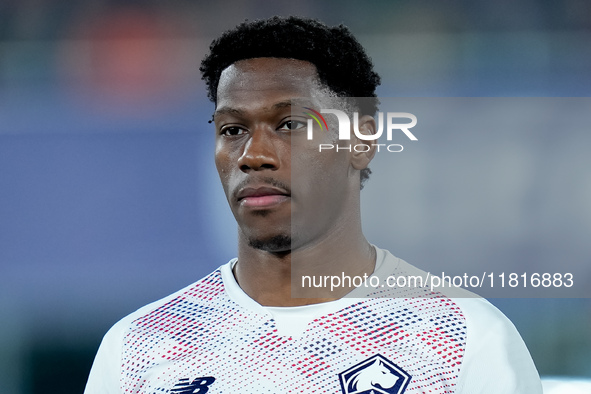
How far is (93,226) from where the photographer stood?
2910 millimetres

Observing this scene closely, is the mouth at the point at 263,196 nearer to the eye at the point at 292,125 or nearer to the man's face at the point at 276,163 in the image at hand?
the man's face at the point at 276,163

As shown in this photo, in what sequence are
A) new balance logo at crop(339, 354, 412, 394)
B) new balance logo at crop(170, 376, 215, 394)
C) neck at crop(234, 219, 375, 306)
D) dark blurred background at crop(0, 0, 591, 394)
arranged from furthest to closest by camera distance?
dark blurred background at crop(0, 0, 591, 394)
neck at crop(234, 219, 375, 306)
new balance logo at crop(170, 376, 215, 394)
new balance logo at crop(339, 354, 412, 394)

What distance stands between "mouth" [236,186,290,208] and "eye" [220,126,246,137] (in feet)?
0.61

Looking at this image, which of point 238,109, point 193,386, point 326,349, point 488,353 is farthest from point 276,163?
point 488,353

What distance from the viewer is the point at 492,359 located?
5.56ft

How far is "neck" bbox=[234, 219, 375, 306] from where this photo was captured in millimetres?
1867

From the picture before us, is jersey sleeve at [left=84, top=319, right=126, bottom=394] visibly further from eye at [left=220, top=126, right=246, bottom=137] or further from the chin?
eye at [left=220, top=126, right=246, bottom=137]

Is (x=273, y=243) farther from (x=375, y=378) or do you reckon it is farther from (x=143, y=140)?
(x=143, y=140)

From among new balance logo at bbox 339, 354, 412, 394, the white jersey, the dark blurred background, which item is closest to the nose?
the white jersey

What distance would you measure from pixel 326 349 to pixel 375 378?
6.3 inches

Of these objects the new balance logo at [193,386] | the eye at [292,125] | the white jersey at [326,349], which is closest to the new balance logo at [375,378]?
the white jersey at [326,349]

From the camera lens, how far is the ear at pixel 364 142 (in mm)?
1950

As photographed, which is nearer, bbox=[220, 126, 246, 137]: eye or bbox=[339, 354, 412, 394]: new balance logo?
bbox=[339, 354, 412, 394]: new balance logo

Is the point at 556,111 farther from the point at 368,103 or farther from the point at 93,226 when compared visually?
the point at 93,226
